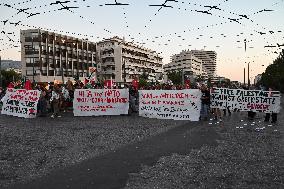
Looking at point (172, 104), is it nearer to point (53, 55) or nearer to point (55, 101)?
point (55, 101)

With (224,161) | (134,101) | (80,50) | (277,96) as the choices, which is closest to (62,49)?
(80,50)

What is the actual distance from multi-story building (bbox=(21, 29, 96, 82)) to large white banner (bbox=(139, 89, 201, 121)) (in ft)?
182

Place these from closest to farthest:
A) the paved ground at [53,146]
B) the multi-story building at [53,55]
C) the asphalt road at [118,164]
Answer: the asphalt road at [118,164] → the paved ground at [53,146] → the multi-story building at [53,55]

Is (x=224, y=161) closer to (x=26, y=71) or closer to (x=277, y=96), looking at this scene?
(x=277, y=96)

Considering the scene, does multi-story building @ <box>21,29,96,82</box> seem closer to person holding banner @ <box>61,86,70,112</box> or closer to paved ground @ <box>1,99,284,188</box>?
person holding banner @ <box>61,86,70,112</box>

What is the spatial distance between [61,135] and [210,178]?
250 inches

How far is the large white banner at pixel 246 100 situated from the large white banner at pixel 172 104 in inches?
36.2

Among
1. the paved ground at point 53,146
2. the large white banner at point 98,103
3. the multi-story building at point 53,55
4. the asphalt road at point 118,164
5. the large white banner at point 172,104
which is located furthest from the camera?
the multi-story building at point 53,55

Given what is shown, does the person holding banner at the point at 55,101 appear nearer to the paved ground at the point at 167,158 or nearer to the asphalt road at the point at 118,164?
the paved ground at the point at 167,158

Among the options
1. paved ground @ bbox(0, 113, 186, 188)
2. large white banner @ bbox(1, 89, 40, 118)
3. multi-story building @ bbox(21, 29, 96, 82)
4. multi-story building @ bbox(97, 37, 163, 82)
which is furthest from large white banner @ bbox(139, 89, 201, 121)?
multi-story building @ bbox(97, 37, 163, 82)

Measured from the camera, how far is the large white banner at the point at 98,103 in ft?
60.7

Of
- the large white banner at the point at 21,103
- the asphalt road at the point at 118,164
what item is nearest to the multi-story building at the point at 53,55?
the large white banner at the point at 21,103

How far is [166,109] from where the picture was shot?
1661 cm

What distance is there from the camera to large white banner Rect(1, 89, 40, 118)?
18016mm
